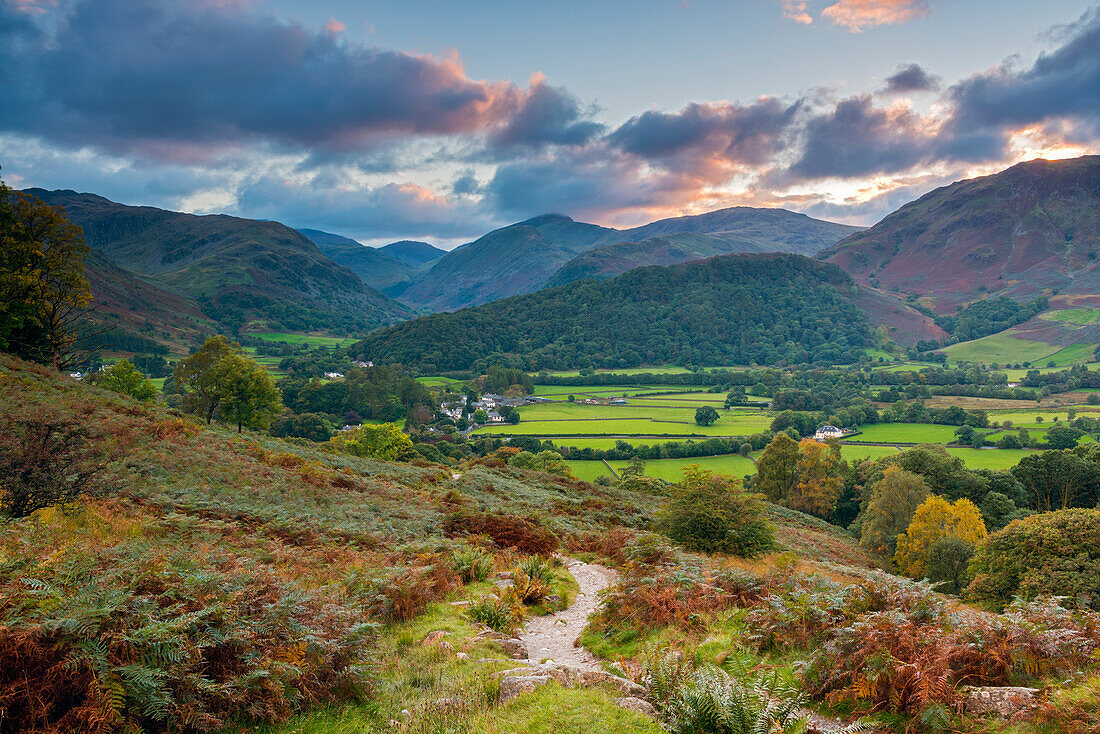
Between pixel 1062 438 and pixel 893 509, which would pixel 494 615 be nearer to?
pixel 893 509

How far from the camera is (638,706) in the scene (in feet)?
21.6

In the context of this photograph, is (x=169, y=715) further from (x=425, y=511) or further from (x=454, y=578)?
(x=425, y=511)

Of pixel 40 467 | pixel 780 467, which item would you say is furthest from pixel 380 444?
pixel 40 467

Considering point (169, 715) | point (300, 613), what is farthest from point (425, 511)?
point (169, 715)

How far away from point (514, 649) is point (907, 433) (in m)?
98.2

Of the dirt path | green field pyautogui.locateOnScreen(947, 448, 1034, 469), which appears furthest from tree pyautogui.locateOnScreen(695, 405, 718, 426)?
the dirt path

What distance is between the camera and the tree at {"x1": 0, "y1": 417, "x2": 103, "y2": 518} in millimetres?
12664

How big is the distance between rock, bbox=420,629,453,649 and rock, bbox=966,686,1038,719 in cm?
734

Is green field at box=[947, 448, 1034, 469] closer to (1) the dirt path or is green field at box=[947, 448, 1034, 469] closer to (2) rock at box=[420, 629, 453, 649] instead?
(1) the dirt path

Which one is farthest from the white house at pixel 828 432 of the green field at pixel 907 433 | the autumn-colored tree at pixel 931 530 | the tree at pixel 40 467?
the tree at pixel 40 467

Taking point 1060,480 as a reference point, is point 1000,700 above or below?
above

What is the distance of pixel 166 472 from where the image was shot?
724 inches

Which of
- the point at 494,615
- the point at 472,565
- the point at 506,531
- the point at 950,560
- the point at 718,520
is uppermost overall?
the point at 494,615

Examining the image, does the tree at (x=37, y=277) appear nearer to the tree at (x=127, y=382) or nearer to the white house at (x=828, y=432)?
the tree at (x=127, y=382)
